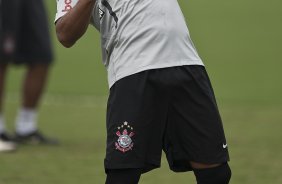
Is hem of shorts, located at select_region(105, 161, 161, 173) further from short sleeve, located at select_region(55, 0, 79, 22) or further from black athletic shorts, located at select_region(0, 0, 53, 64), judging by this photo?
black athletic shorts, located at select_region(0, 0, 53, 64)

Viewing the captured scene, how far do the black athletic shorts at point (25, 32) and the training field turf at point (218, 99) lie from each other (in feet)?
2.83

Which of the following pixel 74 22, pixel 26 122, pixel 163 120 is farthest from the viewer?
pixel 26 122

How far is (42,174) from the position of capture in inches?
273

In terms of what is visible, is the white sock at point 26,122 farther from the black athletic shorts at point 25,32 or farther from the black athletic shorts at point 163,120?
the black athletic shorts at point 163,120

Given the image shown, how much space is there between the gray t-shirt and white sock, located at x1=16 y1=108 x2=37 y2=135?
4004 mm

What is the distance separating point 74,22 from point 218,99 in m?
6.95

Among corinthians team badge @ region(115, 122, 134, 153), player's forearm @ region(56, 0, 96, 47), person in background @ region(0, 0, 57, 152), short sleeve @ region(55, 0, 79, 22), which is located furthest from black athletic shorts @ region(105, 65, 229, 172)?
person in background @ region(0, 0, 57, 152)

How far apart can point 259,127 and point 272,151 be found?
136 centimetres

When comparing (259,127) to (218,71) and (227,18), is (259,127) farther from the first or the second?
(227,18)

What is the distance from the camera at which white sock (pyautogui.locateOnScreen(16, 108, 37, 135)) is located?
8.47 m

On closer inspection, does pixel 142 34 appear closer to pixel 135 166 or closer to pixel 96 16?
pixel 96 16

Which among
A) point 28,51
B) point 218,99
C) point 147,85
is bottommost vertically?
point 218,99

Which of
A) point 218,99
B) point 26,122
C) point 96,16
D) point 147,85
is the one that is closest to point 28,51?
point 26,122

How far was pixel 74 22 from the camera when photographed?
14.5 ft
